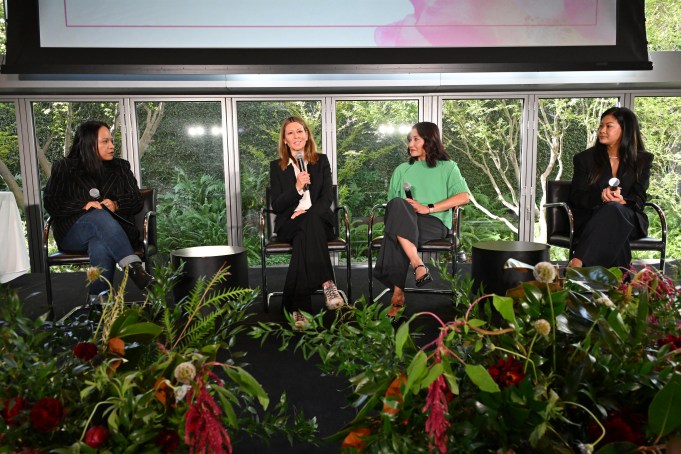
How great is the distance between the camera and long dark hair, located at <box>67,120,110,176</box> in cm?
300

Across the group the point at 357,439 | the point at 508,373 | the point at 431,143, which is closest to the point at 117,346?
the point at 357,439

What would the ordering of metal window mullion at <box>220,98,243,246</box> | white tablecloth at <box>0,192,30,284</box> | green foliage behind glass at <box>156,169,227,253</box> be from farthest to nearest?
green foliage behind glass at <box>156,169,227,253</box> < metal window mullion at <box>220,98,243,246</box> < white tablecloth at <box>0,192,30,284</box>

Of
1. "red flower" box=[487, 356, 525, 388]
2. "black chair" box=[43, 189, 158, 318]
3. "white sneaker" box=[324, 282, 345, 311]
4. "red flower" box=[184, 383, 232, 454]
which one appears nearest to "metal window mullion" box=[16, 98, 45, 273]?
"black chair" box=[43, 189, 158, 318]

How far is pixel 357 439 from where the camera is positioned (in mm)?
602

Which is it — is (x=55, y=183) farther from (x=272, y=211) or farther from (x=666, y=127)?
(x=666, y=127)

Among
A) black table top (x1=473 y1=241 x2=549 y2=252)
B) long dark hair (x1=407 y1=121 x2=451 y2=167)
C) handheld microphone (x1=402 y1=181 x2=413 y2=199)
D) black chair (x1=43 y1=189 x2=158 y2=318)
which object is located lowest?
black table top (x1=473 y1=241 x2=549 y2=252)

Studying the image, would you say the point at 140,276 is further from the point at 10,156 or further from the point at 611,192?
the point at 611,192

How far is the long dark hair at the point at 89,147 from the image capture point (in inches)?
118

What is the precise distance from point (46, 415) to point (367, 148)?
4.36m

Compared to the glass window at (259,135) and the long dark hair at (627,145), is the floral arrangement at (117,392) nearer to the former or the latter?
the long dark hair at (627,145)

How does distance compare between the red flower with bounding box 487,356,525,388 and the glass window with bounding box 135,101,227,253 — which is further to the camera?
the glass window with bounding box 135,101,227,253

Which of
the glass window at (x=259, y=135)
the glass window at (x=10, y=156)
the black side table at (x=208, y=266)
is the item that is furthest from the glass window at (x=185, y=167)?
the black side table at (x=208, y=266)

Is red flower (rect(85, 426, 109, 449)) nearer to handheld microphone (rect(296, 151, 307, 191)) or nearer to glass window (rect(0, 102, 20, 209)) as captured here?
handheld microphone (rect(296, 151, 307, 191))

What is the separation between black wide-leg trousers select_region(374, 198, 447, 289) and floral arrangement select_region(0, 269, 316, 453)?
233cm
